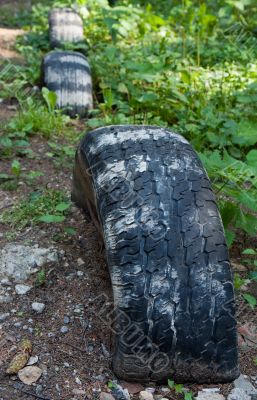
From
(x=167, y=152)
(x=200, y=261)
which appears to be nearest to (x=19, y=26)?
(x=167, y=152)

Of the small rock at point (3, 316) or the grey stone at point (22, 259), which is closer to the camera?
the small rock at point (3, 316)

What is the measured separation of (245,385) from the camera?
2.09m

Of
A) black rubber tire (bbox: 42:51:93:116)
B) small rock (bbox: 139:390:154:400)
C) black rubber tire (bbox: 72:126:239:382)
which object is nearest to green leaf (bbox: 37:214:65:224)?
black rubber tire (bbox: 72:126:239:382)

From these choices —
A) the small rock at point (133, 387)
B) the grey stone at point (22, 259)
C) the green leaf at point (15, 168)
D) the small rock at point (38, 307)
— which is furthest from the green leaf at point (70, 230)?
the small rock at point (133, 387)

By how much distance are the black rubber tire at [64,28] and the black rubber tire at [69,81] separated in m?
0.85

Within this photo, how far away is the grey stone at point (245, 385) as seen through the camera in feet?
6.79

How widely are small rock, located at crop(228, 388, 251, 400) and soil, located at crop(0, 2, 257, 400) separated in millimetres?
20

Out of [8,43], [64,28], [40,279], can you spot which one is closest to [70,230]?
[40,279]

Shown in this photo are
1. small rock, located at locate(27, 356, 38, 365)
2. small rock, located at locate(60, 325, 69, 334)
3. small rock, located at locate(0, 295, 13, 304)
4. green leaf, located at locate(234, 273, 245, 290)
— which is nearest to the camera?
small rock, located at locate(27, 356, 38, 365)

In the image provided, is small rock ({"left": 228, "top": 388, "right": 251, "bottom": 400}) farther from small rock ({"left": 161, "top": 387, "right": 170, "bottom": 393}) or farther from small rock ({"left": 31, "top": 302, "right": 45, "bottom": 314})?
small rock ({"left": 31, "top": 302, "right": 45, "bottom": 314})

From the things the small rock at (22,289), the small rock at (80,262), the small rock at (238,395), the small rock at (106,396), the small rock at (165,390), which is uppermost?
the small rock at (238,395)

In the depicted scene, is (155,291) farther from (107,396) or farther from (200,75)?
(200,75)

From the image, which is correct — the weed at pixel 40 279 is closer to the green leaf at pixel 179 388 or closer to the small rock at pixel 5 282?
the small rock at pixel 5 282

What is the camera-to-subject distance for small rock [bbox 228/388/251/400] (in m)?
2.04
